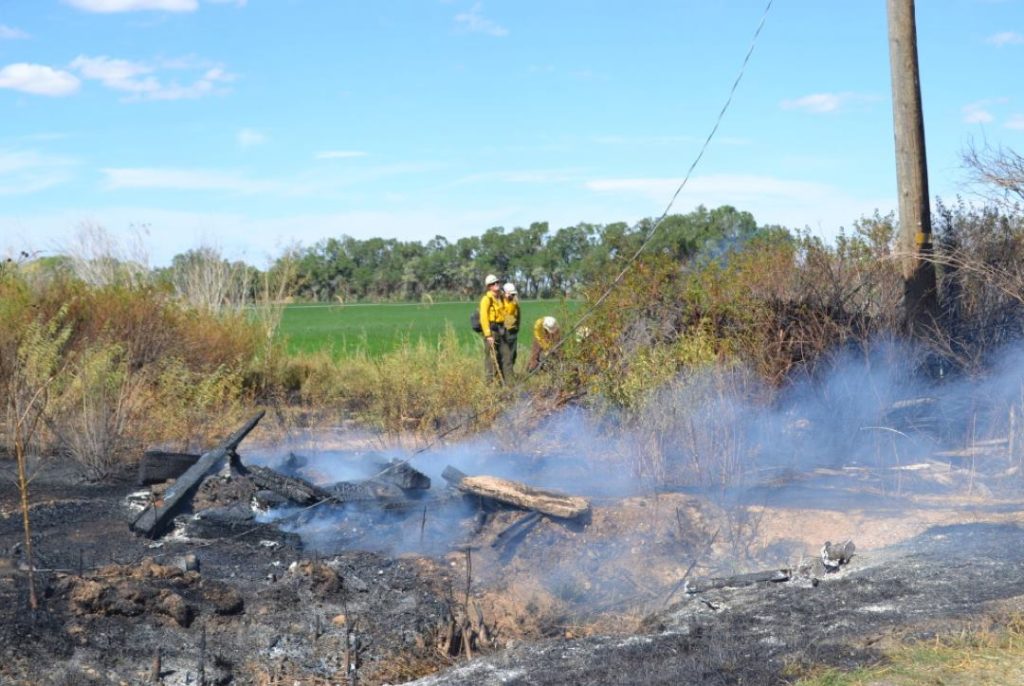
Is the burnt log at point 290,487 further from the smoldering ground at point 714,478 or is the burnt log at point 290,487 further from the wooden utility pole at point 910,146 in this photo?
the wooden utility pole at point 910,146

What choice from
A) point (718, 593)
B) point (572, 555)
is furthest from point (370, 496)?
point (718, 593)

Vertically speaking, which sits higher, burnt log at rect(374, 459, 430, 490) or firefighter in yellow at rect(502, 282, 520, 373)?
firefighter in yellow at rect(502, 282, 520, 373)

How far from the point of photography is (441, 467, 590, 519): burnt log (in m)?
8.41

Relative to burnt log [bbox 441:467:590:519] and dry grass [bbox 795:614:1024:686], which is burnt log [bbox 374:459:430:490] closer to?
burnt log [bbox 441:467:590:519]

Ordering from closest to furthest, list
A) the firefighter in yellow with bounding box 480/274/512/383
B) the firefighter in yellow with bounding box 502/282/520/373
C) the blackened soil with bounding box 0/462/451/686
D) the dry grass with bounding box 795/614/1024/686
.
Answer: the dry grass with bounding box 795/614/1024/686 → the blackened soil with bounding box 0/462/451/686 → the firefighter in yellow with bounding box 480/274/512/383 → the firefighter in yellow with bounding box 502/282/520/373

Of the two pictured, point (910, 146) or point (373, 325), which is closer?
point (910, 146)

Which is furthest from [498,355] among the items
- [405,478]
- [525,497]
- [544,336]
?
[525,497]

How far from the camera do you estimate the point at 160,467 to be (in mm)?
10234

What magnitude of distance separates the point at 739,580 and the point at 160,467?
603 centimetres

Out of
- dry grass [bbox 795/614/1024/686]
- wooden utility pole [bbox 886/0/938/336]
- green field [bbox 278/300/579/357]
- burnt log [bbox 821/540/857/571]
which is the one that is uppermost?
wooden utility pole [bbox 886/0/938/336]

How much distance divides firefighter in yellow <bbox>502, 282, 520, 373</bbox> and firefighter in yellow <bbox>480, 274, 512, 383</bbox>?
2.3 inches

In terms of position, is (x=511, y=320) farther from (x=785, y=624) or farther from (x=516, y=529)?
(x=785, y=624)

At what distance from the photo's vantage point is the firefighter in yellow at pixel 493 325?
1523cm

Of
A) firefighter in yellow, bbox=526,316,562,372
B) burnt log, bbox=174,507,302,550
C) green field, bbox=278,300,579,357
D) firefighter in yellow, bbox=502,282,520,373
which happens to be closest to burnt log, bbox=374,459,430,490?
burnt log, bbox=174,507,302,550
